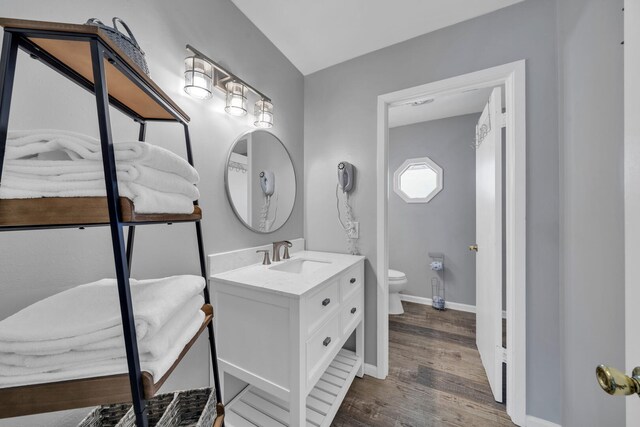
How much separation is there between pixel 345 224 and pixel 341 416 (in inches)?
49.2

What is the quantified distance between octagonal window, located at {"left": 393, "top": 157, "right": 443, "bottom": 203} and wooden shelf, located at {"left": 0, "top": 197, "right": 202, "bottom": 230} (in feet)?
10.8

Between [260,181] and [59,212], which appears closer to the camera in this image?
[59,212]

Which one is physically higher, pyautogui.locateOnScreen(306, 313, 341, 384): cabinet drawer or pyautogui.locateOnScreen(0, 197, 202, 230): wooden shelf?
pyautogui.locateOnScreen(0, 197, 202, 230): wooden shelf

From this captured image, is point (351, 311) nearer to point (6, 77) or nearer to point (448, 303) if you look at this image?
point (6, 77)

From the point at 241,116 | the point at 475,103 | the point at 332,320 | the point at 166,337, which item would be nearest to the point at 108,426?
the point at 166,337

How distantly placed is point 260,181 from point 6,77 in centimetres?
120

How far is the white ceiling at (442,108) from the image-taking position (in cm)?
252

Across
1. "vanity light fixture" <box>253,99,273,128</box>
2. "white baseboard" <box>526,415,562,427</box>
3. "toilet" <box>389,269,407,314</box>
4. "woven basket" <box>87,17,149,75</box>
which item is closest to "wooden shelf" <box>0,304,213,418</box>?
"woven basket" <box>87,17,149,75</box>

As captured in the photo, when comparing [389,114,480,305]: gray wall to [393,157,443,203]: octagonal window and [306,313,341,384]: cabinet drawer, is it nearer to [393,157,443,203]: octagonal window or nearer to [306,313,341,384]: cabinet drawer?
[393,157,443,203]: octagonal window

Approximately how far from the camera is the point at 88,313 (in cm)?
54

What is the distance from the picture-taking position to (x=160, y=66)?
1.08 meters

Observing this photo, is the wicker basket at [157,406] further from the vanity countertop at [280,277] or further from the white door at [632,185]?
the white door at [632,185]

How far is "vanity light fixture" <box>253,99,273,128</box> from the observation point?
1.58m

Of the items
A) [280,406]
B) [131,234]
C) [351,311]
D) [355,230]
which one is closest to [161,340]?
[131,234]
